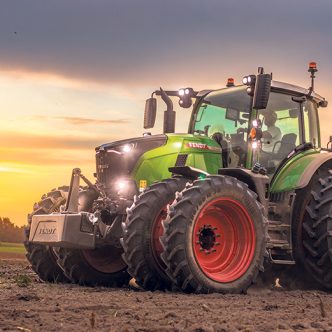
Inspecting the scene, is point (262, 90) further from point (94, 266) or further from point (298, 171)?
point (94, 266)

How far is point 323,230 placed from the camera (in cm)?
1091

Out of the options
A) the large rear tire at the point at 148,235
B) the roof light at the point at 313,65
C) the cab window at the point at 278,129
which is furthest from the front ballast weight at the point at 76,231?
the roof light at the point at 313,65

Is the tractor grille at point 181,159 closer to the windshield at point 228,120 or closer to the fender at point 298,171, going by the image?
the windshield at point 228,120

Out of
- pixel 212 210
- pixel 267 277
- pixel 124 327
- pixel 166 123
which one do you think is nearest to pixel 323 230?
pixel 267 277

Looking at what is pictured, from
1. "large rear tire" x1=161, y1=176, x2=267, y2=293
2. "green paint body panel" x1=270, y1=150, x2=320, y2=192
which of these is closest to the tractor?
"large rear tire" x1=161, y1=176, x2=267, y2=293

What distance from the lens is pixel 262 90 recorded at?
403 inches

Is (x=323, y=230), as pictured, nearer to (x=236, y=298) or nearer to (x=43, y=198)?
(x=236, y=298)

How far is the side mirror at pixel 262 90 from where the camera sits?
33.4ft

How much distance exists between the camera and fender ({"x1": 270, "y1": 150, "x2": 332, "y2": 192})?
11003mm

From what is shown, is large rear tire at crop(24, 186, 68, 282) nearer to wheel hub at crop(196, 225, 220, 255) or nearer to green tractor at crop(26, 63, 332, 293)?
green tractor at crop(26, 63, 332, 293)

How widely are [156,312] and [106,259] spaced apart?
420cm

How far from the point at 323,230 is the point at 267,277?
1.15 m

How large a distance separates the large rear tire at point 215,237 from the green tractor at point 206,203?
0.01 meters

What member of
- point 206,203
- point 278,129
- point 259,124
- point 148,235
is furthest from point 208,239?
point 278,129
